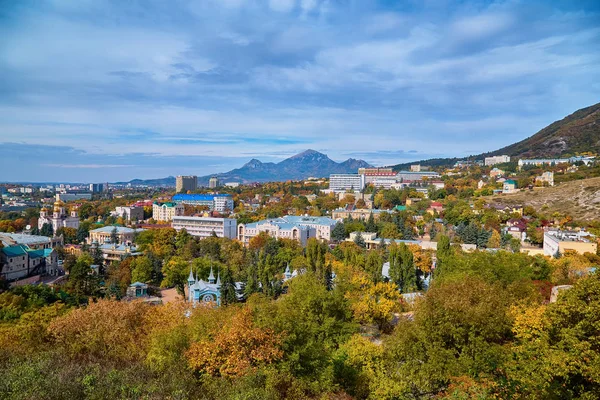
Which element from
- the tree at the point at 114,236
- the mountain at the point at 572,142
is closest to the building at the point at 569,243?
the tree at the point at 114,236

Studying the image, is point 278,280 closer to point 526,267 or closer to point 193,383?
point 526,267

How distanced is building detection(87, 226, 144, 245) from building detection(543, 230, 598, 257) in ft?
99.0

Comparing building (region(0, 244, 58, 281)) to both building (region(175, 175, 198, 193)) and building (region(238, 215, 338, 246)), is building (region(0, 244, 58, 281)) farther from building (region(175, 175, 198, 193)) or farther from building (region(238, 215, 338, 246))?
building (region(175, 175, 198, 193))

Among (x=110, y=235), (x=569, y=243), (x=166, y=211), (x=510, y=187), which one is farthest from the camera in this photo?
(x=166, y=211)

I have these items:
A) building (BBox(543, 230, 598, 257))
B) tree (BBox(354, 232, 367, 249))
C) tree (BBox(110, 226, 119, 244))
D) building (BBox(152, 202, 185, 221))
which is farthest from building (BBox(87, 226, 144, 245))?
building (BBox(543, 230, 598, 257))

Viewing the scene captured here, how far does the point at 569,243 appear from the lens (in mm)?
22719

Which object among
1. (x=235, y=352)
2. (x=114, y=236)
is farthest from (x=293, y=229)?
(x=235, y=352)

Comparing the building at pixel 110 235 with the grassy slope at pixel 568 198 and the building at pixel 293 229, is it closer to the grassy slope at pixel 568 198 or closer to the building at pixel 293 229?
the building at pixel 293 229

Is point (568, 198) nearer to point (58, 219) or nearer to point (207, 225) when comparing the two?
Answer: point (207, 225)

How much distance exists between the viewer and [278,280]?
70.7 feet

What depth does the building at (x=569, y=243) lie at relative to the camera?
22.4m

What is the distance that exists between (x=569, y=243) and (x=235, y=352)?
71.6 ft

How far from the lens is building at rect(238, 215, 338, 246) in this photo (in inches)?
1369

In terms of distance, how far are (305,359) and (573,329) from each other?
181 inches
